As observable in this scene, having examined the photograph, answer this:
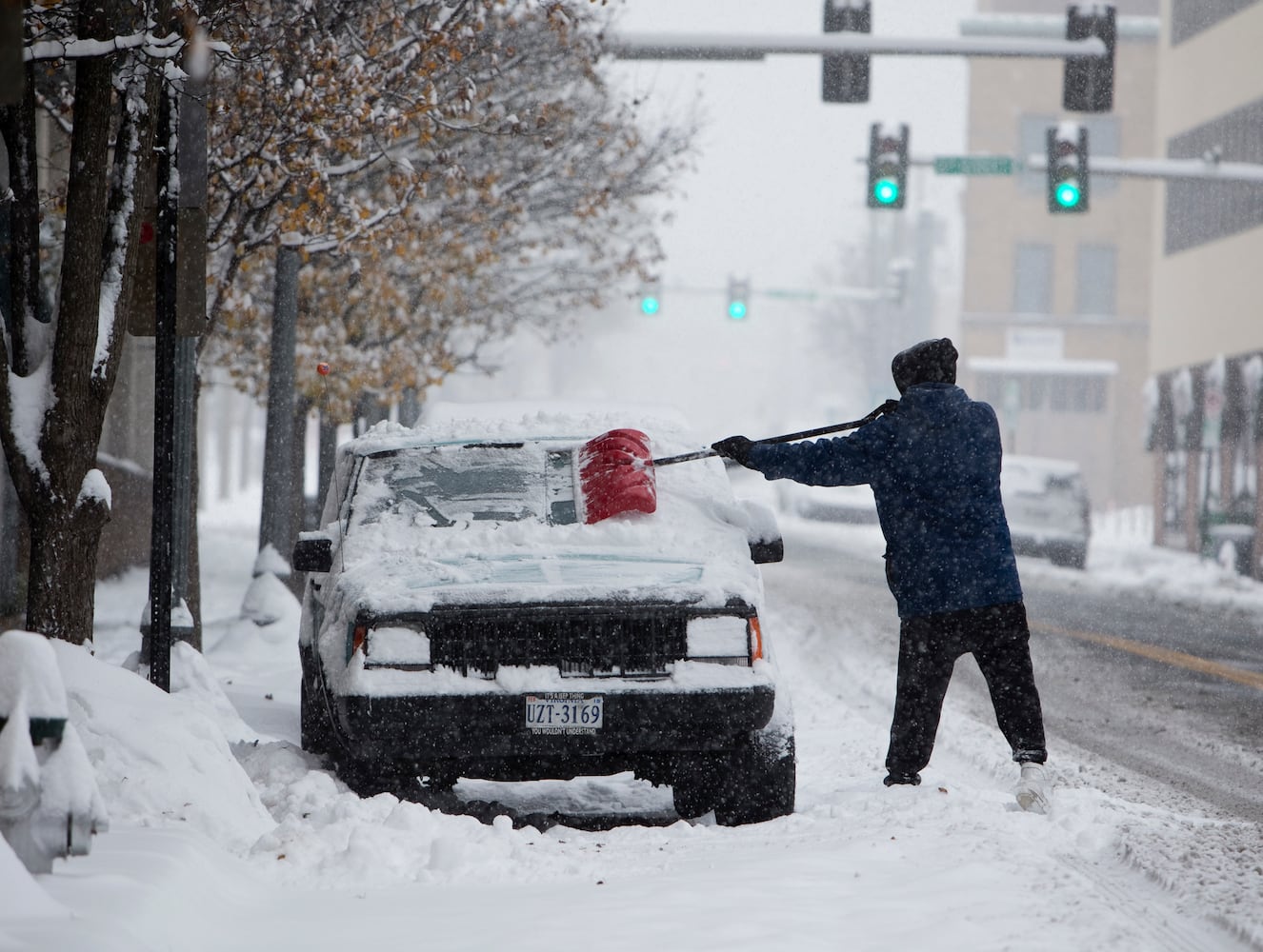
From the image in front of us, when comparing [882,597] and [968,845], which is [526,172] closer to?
[882,597]

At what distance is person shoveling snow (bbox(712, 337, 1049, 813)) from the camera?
6.63 m

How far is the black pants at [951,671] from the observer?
6629 mm

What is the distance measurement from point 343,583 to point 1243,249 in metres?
27.2

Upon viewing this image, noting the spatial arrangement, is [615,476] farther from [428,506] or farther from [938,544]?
[938,544]

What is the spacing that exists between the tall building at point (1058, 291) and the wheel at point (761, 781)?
4930 centimetres

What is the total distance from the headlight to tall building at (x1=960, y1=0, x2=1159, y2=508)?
4945 cm

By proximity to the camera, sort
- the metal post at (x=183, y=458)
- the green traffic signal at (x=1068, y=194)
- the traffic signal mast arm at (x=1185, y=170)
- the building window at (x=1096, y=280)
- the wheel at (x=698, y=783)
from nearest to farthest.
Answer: the wheel at (x=698, y=783) < the metal post at (x=183, y=458) < the traffic signal mast arm at (x=1185, y=170) < the green traffic signal at (x=1068, y=194) < the building window at (x=1096, y=280)

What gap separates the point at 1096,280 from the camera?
55.5 metres

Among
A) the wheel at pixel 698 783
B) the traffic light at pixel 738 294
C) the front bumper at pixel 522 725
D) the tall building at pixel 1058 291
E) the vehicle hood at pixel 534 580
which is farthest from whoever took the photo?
the tall building at pixel 1058 291

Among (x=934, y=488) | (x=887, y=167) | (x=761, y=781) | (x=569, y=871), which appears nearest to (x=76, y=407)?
(x=569, y=871)

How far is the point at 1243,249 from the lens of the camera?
99.4 ft

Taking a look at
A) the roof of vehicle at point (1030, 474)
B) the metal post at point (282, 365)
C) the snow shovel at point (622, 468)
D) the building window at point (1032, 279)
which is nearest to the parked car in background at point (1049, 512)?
the roof of vehicle at point (1030, 474)

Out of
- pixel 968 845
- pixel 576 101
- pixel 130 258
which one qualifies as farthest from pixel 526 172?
pixel 968 845

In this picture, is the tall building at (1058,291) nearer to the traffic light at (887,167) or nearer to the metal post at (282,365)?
the traffic light at (887,167)
